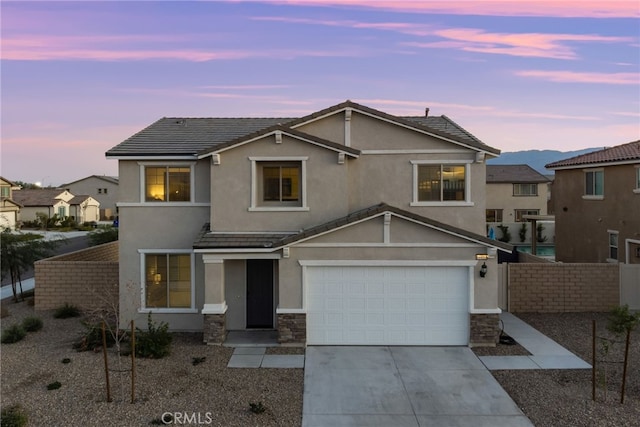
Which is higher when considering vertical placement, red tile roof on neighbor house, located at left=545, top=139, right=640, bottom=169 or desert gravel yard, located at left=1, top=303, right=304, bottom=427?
red tile roof on neighbor house, located at left=545, top=139, right=640, bottom=169

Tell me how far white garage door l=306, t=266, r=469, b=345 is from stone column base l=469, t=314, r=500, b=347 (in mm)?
774

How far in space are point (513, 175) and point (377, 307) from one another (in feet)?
119

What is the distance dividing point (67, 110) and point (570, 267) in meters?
25.5

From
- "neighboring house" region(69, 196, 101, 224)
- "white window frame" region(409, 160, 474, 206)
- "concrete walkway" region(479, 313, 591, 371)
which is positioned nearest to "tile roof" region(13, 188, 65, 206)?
"neighboring house" region(69, 196, 101, 224)

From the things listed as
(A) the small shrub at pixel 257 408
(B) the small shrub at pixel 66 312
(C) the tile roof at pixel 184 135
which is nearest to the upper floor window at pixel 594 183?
(C) the tile roof at pixel 184 135

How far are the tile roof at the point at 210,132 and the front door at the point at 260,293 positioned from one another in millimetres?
3751

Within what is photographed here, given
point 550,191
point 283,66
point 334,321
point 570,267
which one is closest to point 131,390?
point 334,321

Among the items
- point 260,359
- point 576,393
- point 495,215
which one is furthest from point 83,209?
point 576,393

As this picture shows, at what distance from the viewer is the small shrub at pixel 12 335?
468 inches

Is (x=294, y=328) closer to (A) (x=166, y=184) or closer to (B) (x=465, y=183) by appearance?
(A) (x=166, y=184)

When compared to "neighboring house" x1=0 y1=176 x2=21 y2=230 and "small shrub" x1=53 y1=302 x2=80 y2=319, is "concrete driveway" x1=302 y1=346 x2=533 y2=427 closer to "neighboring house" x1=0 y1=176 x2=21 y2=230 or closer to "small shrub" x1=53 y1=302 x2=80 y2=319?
"small shrub" x1=53 y1=302 x2=80 y2=319

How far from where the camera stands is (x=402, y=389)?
29.5ft

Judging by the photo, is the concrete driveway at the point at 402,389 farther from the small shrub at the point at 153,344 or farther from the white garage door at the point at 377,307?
the small shrub at the point at 153,344

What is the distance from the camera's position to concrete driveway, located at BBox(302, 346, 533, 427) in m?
7.81
